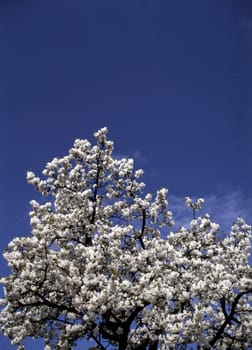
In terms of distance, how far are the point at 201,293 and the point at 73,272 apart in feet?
14.0

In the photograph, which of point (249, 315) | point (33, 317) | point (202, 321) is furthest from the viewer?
point (33, 317)

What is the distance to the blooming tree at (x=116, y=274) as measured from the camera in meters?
14.1

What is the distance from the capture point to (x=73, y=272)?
14.9 meters

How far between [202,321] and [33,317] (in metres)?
7.79

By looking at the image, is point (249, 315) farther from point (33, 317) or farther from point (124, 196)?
point (33, 317)

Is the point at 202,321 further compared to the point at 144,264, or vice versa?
the point at 144,264

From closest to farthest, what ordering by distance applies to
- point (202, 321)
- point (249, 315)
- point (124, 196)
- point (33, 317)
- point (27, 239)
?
point (202, 321) < point (27, 239) < point (249, 315) < point (33, 317) < point (124, 196)

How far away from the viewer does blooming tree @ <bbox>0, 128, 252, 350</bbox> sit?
14.1 meters

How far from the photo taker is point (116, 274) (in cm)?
1409

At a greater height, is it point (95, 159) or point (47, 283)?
point (95, 159)

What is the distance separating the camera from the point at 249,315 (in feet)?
55.5

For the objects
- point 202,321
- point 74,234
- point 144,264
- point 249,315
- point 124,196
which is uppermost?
point 124,196

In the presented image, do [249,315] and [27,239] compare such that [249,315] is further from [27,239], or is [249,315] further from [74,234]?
[27,239]

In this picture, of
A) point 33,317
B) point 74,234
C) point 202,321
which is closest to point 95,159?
point 74,234
